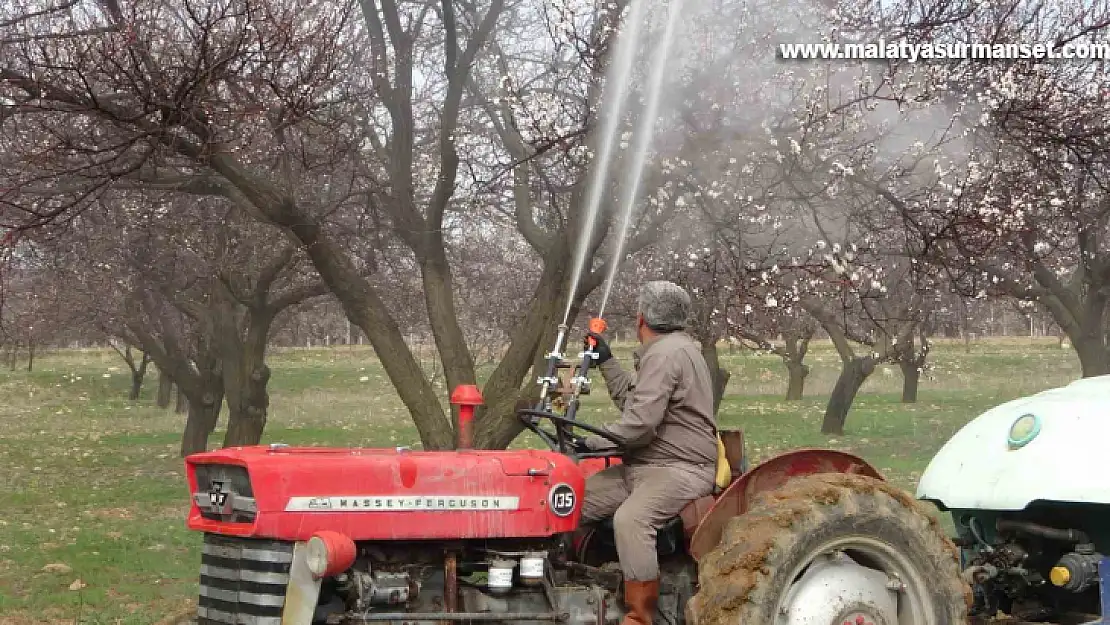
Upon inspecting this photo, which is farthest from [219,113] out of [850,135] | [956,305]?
[956,305]

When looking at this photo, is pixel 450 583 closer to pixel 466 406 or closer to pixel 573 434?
pixel 466 406

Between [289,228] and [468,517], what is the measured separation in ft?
20.2

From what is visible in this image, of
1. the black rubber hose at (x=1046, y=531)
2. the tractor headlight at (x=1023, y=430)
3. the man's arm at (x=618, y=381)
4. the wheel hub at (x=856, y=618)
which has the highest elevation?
the man's arm at (x=618, y=381)

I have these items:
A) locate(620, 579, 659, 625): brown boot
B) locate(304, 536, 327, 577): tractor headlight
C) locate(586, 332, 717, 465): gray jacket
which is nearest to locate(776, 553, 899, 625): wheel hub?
locate(620, 579, 659, 625): brown boot

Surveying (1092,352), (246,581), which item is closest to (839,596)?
(246,581)

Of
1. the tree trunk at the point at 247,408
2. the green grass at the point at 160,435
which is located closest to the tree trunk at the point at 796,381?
the green grass at the point at 160,435

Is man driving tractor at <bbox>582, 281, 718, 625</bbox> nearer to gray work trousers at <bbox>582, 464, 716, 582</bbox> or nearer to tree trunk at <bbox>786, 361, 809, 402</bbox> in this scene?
gray work trousers at <bbox>582, 464, 716, 582</bbox>

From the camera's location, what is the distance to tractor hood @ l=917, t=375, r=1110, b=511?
577 centimetres

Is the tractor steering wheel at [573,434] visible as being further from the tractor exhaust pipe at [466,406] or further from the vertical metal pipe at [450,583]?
the vertical metal pipe at [450,583]

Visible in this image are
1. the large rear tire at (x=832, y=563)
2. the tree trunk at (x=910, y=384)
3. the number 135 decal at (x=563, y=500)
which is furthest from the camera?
the tree trunk at (x=910, y=384)

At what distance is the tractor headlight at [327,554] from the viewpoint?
4824 millimetres

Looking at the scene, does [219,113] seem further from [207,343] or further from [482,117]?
[207,343]

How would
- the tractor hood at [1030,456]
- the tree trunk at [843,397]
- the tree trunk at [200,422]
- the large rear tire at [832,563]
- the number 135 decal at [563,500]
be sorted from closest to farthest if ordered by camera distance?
1. the large rear tire at [832,563]
2. the number 135 decal at [563,500]
3. the tractor hood at [1030,456]
4. the tree trunk at [200,422]
5. the tree trunk at [843,397]

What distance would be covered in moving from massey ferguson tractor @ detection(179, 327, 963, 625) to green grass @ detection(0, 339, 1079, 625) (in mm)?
3964
